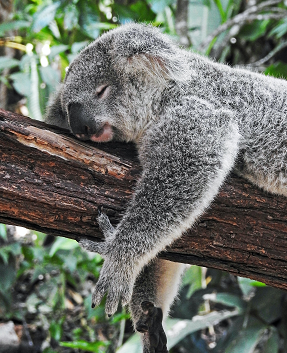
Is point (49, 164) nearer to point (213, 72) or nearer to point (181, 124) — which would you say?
point (181, 124)

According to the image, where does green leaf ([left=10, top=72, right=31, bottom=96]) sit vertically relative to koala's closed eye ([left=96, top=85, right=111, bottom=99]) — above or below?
below

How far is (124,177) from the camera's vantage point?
7.08 feet

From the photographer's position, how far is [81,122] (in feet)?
7.64

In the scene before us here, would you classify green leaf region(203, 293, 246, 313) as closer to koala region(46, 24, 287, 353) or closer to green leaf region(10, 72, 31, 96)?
koala region(46, 24, 287, 353)

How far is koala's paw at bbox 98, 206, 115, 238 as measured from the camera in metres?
2.02

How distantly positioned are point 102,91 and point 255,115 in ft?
3.10

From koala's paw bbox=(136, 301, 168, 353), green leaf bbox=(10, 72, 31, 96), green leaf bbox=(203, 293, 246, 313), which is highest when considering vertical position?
green leaf bbox=(10, 72, 31, 96)

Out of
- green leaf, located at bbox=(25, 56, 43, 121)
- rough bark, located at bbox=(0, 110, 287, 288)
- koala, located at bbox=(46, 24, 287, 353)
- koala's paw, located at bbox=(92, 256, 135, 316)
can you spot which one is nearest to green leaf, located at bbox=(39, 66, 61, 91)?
green leaf, located at bbox=(25, 56, 43, 121)

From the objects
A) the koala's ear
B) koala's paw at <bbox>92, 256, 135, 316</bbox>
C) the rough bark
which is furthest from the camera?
the koala's ear

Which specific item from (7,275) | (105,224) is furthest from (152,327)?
(7,275)

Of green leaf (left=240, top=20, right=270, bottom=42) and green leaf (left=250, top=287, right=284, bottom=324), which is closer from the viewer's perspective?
green leaf (left=250, top=287, right=284, bottom=324)

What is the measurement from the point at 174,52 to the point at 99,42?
50 centimetres

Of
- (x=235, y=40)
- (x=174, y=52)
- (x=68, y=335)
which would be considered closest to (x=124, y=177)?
(x=174, y=52)

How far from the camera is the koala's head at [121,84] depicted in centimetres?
235
